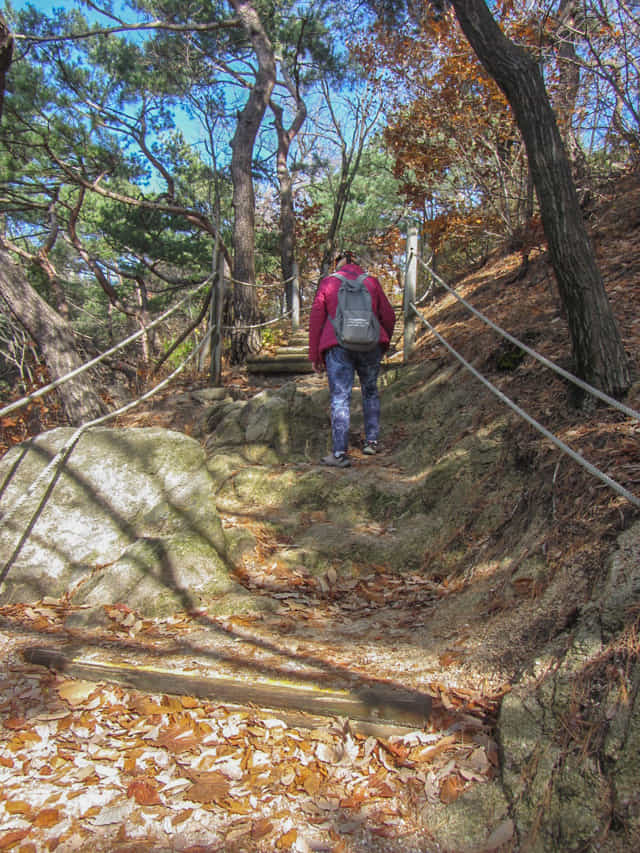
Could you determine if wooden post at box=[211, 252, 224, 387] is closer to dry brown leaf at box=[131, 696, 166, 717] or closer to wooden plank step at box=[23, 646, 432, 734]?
wooden plank step at box=[23, 646, 432, 734]

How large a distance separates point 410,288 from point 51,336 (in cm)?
450

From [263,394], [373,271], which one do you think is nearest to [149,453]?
[263,394]

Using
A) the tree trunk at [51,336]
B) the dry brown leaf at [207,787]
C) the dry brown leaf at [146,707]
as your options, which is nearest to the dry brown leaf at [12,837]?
the dry brown leaf at [207,787]

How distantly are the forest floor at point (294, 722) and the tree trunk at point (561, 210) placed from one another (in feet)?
0.92

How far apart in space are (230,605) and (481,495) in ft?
6.03

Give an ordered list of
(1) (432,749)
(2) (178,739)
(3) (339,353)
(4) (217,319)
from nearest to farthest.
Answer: (1) (432,749) → (2) (178,739) → (3) (339,353) → (4) (217,319)

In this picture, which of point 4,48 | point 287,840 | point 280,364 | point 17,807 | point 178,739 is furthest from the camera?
point 280,364

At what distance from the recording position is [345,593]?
3.69 meters

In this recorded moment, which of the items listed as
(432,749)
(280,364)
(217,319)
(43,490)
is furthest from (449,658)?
(280,364)

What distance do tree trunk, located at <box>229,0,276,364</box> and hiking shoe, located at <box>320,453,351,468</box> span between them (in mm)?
4455

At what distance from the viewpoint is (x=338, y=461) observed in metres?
5.27

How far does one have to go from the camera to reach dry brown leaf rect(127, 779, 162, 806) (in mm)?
1981

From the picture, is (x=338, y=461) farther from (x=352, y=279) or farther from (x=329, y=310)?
(x=352, y=279)

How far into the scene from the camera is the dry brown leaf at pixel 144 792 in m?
1.98
